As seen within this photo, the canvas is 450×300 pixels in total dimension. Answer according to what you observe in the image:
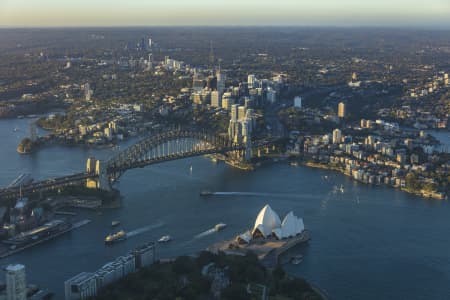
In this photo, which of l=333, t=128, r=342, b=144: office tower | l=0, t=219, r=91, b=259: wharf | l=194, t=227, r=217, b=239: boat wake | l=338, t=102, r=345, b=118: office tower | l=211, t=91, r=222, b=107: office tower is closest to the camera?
l=0, t=219, r=91, b=259: wharf

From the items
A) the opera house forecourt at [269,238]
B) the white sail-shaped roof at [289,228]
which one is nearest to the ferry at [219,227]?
the opera house forecourt at [269,238]

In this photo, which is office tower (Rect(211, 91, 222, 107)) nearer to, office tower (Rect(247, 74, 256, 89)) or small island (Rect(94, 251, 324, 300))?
office tower (Rect(247, 74, 256, 89))

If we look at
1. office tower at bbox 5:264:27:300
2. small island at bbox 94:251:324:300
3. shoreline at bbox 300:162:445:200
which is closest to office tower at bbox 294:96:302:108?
shoreline at bbox 300:162:445:200

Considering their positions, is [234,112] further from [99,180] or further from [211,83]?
[99,180]

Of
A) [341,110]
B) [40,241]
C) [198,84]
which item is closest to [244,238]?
[40,241]

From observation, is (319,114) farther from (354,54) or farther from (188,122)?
(354,54)

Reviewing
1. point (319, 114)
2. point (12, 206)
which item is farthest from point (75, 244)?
point (319, 114)

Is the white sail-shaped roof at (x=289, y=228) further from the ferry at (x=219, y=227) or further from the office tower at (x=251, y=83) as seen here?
the office tower at (x=251, y=83)

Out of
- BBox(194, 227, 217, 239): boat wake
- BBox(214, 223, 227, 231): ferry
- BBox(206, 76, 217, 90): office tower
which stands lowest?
BBox(194, 227, 217, 239): boat wake
